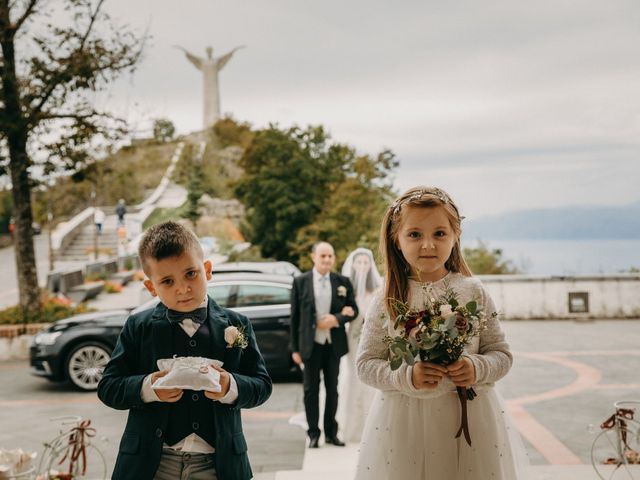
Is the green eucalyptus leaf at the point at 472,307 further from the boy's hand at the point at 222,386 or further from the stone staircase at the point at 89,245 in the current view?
the stone staircase at the point at 89,245

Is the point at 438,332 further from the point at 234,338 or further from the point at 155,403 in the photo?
the point at 155,403

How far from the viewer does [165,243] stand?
8.10 ft

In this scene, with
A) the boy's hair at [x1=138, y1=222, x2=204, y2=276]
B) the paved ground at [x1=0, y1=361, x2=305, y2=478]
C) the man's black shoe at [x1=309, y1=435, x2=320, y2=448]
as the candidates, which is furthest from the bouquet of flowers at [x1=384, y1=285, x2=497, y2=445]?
the man's black shoe at [x1=309, y1=435, x2=320, y2=448]

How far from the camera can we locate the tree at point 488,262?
1950 centimetres

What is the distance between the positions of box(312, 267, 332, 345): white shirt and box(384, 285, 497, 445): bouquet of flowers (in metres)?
4.17

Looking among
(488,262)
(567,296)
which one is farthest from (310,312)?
(488,262)

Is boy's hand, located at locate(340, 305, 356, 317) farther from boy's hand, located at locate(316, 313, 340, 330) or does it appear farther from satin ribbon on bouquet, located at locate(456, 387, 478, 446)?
satin ribbon on bouquet, located at locate(456, 387, 478, 446)

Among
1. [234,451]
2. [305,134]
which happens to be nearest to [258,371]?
[234,451]

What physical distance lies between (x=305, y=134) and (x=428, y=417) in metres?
21.4

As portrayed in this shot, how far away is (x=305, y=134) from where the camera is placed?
23656mm

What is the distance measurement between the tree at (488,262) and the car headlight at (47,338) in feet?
40.1

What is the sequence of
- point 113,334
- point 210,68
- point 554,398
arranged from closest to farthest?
1. point 554,398
2. point 113,334
3. point 210,68

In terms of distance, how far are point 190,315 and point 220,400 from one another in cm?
32

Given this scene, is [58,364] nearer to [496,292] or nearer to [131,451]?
[131,451]
